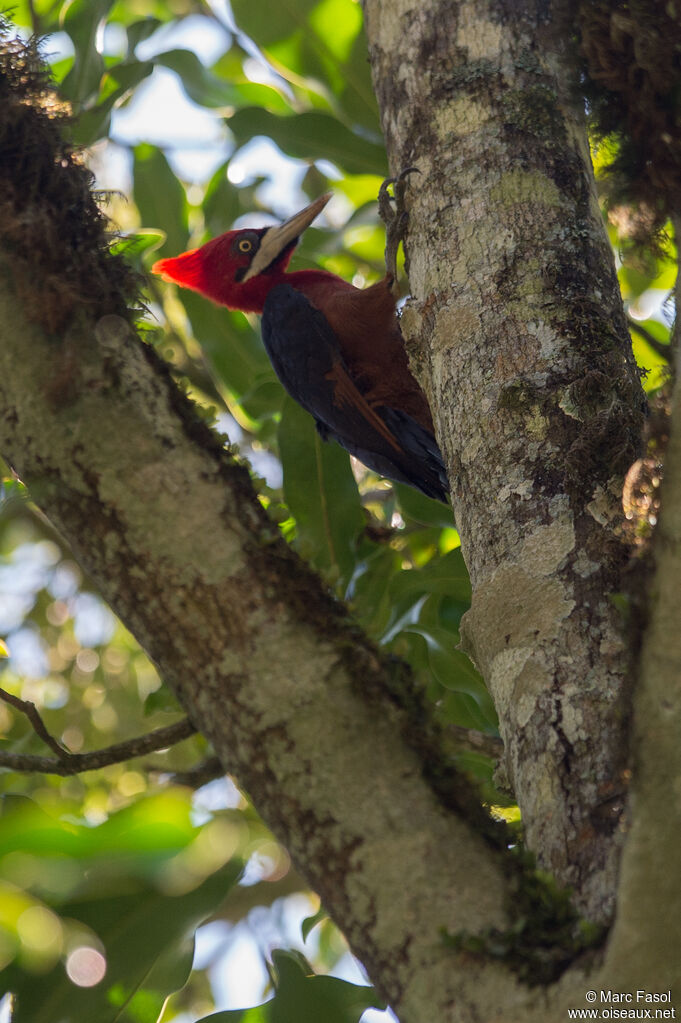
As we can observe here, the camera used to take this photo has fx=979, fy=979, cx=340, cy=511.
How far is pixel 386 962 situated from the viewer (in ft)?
3.35

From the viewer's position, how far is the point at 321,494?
9.89 feet

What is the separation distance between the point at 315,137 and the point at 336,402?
863 millimetres

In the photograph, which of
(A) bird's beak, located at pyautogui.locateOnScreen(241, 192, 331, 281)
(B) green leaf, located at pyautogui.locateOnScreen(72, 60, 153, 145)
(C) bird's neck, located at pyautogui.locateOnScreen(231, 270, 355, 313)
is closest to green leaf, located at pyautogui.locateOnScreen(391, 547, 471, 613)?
(C) bird's neck, located at pyautogui.locateOnScreen(231, 270, 355, 313)

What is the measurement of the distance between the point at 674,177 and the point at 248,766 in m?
1.23

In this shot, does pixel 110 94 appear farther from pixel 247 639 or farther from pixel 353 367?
pixel 247 639

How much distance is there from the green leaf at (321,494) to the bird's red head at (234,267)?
83 centimetres

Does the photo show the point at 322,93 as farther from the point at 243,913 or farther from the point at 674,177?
the point at 243,913

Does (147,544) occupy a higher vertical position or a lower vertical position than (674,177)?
lower

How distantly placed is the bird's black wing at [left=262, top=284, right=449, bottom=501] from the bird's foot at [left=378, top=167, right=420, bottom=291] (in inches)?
15.5

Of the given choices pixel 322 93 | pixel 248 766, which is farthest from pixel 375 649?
pixel 322 93

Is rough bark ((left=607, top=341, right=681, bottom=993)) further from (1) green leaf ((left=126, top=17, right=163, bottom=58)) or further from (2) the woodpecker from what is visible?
(1) green leaf ((left=126, top=17, right=163, bottom=58))

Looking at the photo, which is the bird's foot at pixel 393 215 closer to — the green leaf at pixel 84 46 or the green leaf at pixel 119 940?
the green leaf at pixel 84 46

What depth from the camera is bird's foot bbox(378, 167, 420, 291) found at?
6.84 ft

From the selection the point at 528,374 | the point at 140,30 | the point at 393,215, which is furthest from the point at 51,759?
the point at 140,30
